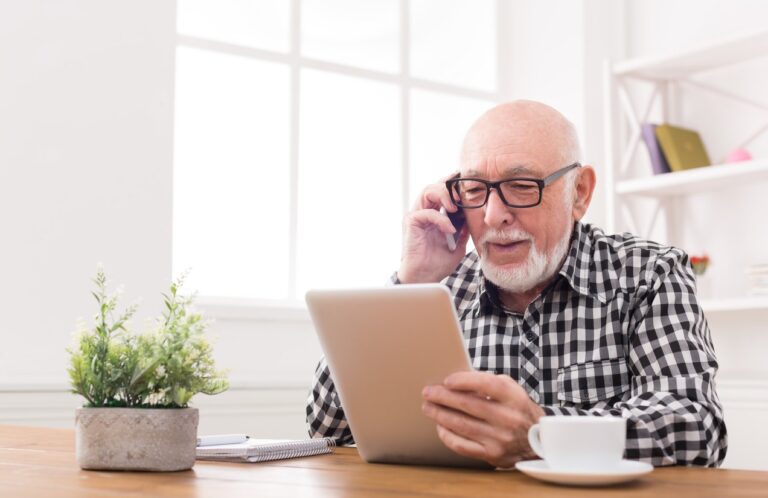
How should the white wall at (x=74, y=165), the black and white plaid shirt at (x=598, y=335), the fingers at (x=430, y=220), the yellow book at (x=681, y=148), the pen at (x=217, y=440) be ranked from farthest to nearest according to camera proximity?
the yellow book at (x=681, y=148), the white wall at (x=74, y=165), the fingers at (x=430, y=220), the black and white plaid shirt at (x=598, y=335), the pen at (x=217, y=440)

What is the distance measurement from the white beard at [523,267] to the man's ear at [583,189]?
0.13m

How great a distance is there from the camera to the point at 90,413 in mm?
1214

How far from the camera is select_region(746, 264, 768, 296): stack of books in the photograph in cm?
333

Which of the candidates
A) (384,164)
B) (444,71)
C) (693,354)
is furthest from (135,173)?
(693,354)

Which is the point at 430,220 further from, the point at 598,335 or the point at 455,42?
the point at 455,42

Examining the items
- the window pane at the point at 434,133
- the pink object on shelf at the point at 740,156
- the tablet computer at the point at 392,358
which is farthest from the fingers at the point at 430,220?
the window pane at the point at 434,133

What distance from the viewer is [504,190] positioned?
190 centimetres

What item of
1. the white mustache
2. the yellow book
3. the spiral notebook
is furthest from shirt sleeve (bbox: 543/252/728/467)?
the yellow book

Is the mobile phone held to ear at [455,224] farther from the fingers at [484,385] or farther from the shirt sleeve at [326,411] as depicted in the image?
the fingers at [484,385]

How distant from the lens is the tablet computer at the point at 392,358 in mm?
1223

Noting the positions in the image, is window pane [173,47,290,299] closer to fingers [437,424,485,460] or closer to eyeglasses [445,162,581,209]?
eyeglasses [445,162,581,209]

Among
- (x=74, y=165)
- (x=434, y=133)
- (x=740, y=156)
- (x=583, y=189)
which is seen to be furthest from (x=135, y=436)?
(x=434, y=133)

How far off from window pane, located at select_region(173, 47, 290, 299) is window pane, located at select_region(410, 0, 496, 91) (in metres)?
0.71

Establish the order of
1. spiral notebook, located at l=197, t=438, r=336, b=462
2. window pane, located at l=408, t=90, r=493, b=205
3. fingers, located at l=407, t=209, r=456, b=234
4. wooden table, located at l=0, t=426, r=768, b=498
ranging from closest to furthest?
wooden table, located at l=0, t=426, r=768, b=498
spiral notebook, located at l=197, t=438, r=336, b=462
fingers, located at l=407, t=209, r=456, b=234
window pane, located at l=408, t=90, r=493, b=205
